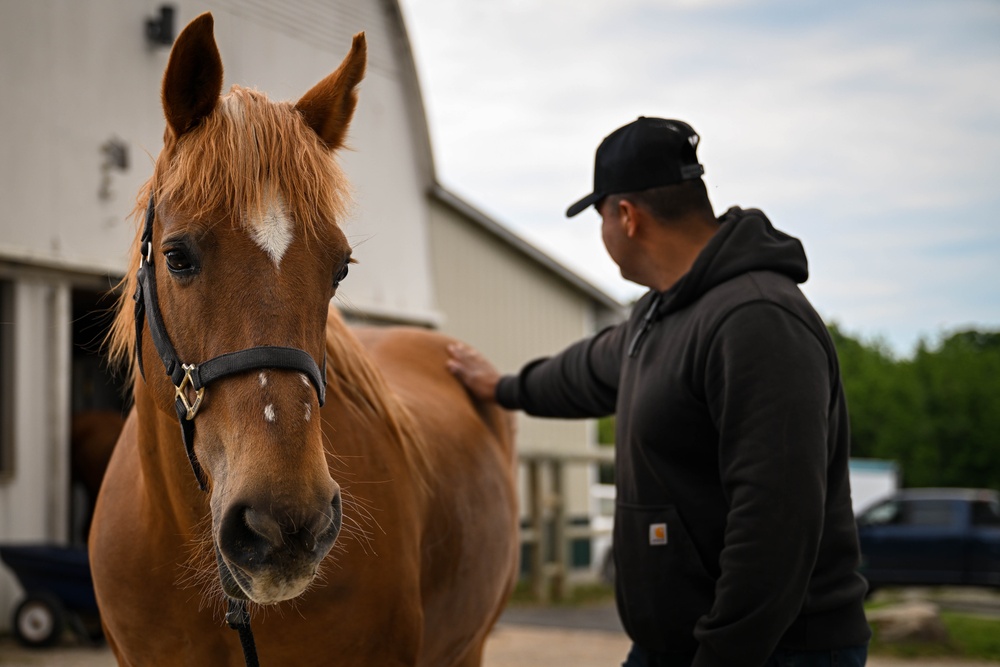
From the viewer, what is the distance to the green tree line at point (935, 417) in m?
28.7

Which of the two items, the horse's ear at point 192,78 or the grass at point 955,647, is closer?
the horse's ear at point 192,78

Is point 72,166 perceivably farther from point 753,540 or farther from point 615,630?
point 753,540

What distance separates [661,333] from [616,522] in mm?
484

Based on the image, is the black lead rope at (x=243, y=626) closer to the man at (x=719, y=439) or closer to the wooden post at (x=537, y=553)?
the man at (x=719, y=439)

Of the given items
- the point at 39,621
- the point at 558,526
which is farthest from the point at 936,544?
the point at 39,621

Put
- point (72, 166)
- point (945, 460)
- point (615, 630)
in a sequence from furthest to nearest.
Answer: point (945, 460) < point (615, 630) < point (72, 166)

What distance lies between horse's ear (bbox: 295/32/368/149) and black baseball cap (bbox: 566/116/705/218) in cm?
64

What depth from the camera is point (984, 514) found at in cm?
1315

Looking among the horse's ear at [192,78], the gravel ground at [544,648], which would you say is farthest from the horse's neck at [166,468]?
the gravel ground at [544,648]

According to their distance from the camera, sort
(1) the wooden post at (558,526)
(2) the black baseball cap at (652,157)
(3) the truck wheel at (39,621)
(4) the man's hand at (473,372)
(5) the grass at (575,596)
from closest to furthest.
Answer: (2) the black baseball cap at (652,157)
(4) the man's hand at (473,372)
(3) the truck wheel at (39,621)
(5) the grass at (575,596)
(1) the wooden post at (558,526)

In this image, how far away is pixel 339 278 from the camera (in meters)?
2.07

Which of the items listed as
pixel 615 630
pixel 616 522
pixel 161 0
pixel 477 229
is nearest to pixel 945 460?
pixel 477 229

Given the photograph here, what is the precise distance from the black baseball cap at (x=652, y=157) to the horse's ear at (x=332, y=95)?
2.11 feet

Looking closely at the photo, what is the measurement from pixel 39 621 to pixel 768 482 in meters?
6.30
